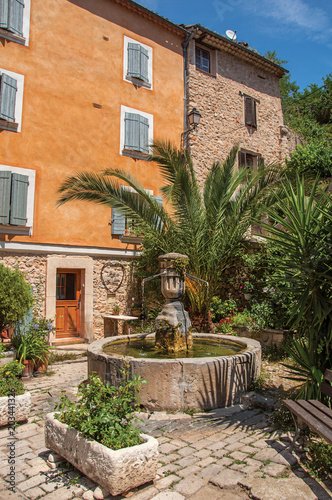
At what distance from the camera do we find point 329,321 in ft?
12.5

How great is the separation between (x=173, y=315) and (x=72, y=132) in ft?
22.5

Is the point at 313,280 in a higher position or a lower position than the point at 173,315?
higher

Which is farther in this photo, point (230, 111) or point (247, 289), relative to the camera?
point (230, 111)

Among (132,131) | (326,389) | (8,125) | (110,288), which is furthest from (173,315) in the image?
(132,131)

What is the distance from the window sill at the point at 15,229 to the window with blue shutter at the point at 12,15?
4.87 m

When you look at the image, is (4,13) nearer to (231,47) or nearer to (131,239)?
(131,239)

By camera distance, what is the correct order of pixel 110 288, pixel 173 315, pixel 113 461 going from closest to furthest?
pixel 113 461 < pixel 173 315 < pixel 110 288

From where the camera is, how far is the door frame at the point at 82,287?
376 inches

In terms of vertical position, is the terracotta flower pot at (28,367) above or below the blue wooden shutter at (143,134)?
below

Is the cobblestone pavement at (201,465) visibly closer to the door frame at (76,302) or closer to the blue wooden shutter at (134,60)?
the door frame at (76,302)

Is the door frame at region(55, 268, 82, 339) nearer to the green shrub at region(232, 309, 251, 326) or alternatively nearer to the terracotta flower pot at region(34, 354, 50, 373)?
the terracotta flower pot at region(34, 354, 50, 373)

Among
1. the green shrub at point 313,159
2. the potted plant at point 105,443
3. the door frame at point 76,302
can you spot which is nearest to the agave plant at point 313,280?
the potted plant at point 105,443

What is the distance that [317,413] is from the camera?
3182 millimetres

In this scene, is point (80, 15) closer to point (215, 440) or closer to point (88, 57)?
point (88, 57)
